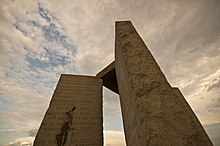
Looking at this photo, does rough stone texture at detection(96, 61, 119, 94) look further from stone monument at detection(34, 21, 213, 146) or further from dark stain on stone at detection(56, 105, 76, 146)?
dark stain on stone at detection(56, 105, 76, 146)

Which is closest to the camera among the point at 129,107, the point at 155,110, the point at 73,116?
the point at 155,110

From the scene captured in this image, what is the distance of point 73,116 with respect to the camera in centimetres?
593

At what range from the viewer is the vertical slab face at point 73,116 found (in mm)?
→ 5227

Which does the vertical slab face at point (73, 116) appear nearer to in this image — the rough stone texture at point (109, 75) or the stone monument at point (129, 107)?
the stone monument at point (129, 107)

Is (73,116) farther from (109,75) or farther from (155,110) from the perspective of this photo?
(155,110)

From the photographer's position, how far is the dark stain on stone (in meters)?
5.14

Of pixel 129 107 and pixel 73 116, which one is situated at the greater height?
pixel 73 116

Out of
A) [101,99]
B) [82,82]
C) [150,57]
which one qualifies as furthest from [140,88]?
[82,82]

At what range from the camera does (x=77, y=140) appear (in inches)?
208

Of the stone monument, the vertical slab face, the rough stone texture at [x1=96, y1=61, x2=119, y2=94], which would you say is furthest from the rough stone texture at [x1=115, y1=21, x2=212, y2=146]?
the rough stone texture at [x1=96, y1=61, x2=119, y2=94]

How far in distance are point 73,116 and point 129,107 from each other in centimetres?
353

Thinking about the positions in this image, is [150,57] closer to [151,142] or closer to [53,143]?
[151,142]

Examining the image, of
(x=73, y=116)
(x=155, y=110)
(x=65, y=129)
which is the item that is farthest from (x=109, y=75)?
(x=155, y=110)

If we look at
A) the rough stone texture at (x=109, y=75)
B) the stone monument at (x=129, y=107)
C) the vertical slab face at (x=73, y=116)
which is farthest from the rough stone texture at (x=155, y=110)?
the rough stone texture at (x=109, y=75)
